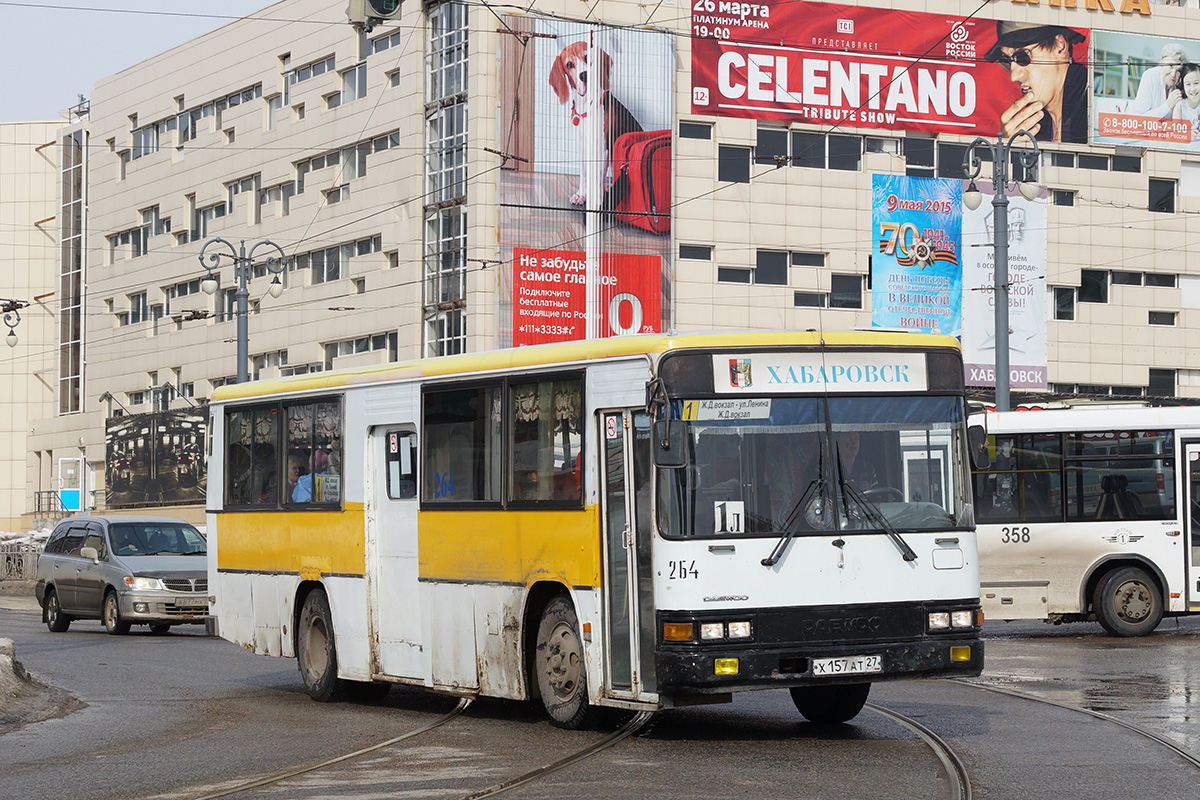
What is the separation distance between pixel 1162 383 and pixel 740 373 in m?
61.9

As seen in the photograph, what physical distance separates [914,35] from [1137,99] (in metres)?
9.97

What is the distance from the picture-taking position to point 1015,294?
2625 inches

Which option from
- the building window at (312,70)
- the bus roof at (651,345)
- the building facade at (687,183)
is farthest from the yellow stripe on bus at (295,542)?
the building window at (312,70)

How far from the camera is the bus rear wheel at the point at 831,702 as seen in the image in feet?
41.9

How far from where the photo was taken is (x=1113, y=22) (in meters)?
69.2

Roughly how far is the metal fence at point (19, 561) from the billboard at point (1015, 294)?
33.3m

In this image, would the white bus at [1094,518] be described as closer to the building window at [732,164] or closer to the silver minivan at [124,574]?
the silver minivan at [124,574]

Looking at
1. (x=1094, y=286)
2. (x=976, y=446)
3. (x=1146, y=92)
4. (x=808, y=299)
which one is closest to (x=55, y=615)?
(x=976, y=446)

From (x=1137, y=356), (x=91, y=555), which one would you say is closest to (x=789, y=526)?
(x=91, y=555)

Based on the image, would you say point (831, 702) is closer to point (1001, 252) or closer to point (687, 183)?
point (1001, 252)

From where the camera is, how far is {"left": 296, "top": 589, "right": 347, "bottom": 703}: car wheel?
15.5m

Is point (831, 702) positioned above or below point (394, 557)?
below

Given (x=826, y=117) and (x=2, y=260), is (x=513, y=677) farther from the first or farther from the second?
(x=2, y=260)

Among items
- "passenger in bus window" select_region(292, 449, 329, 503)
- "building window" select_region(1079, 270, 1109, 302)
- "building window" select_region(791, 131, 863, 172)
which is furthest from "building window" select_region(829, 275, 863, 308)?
"passenger in bus window" select_region(292, 449, 329, 503)
